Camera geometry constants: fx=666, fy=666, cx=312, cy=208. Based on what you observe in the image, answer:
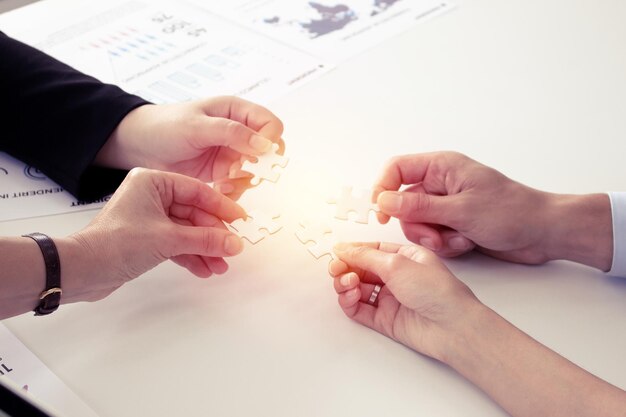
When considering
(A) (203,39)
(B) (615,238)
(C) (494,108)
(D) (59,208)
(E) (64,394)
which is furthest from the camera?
(A) (203,39)

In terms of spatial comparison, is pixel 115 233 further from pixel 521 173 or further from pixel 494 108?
pixel 494 108

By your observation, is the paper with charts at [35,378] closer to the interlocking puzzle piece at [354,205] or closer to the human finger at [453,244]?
the interlocking puzzle piece at [354,205]

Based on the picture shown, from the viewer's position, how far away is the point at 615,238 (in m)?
1.16

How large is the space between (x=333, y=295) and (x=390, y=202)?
19 cm

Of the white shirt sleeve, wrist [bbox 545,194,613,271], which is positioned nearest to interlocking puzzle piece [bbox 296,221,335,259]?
wrist [bbox 545,194,613,271]

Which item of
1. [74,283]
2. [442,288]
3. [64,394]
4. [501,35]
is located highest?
[501,35]

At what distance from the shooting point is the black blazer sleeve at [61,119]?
1.31 meters

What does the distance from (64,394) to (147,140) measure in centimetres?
53

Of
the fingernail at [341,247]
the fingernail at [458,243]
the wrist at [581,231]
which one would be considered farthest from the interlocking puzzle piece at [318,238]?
the wrist at [581,231]

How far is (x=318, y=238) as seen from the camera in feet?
3.81

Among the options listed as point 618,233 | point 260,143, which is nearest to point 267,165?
point 260,143

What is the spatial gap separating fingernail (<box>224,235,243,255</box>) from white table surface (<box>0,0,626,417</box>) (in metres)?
→ 0.06

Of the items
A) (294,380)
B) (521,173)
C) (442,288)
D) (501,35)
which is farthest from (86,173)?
(501,35)

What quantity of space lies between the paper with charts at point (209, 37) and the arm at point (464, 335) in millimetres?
683
